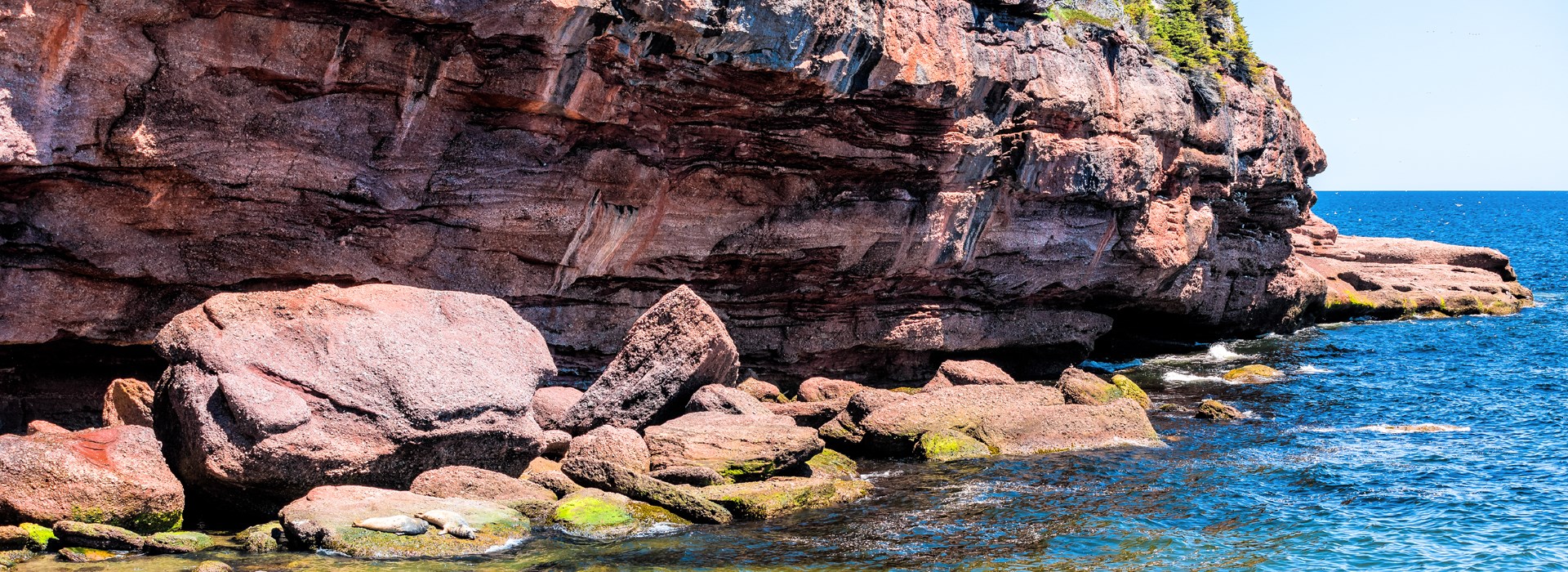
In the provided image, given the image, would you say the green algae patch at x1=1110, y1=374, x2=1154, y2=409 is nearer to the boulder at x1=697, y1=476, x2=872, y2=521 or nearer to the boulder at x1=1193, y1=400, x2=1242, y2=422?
the boulder at x1=1193, y1=400, x2=1242, y2=422

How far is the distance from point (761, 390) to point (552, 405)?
6587 millimetres

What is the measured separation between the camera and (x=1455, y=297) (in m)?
55.2

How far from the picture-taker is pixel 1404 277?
58.1 m

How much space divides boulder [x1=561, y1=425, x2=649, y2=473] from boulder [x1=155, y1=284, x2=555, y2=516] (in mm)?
700

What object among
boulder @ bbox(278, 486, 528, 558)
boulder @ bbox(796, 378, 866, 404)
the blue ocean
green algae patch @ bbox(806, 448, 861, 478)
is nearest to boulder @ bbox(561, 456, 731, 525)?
Result: the blue ocean

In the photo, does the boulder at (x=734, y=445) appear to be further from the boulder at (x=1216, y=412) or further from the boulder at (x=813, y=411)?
the boulder at (x=1216, y=412)

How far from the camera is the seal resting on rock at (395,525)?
1577cm

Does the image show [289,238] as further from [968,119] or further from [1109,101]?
[1109,101]

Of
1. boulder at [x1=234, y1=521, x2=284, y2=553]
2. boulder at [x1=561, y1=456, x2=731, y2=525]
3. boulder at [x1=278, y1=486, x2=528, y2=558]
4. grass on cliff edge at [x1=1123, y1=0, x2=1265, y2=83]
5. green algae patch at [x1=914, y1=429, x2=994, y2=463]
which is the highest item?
grass on cliff edge at [x1=1123, y1=0, x2=1265, y2=83]

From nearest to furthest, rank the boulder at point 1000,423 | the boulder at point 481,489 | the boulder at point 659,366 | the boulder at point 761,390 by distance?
the boulder at point 481,489 → the boulder at point 659,366 → the boulder at point 1000,423 → the boulder at point 761,390

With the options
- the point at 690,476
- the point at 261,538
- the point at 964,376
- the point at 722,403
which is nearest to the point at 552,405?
the point at 722,403

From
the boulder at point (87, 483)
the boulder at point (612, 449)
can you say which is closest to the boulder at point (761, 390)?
the boulder at point (612, 449)

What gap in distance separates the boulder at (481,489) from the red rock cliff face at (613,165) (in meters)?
7.24

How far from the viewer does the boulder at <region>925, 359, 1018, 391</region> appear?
2995cm
